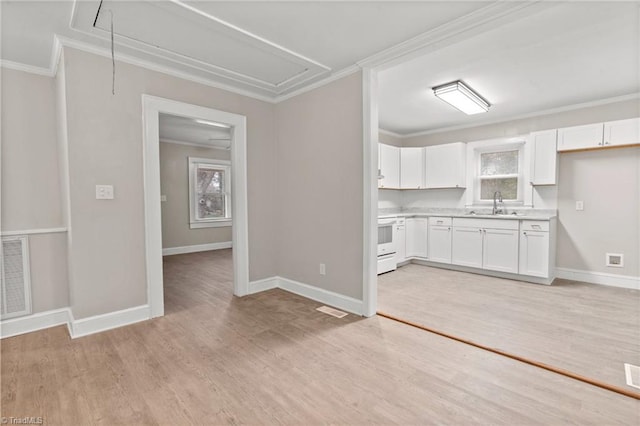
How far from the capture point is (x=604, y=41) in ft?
8.30

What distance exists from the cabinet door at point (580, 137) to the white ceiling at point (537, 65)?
38 centimetres

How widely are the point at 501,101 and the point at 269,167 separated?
3320mm

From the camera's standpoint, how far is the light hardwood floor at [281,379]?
163 centimetres

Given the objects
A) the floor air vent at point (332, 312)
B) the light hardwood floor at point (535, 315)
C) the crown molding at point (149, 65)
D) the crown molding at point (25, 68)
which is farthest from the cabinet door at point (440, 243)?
the crown molding at point (25, 68)

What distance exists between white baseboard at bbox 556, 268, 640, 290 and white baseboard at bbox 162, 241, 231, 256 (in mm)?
6802

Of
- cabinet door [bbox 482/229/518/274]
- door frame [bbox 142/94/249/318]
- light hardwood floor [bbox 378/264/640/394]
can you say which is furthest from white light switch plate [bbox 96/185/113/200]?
cabinet door [bbox 482/229/518/274]

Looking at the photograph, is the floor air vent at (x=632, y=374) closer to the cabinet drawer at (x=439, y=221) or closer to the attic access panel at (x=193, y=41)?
the cabinet drawer at (x=439, y=221)

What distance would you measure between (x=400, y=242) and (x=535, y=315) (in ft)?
7.56

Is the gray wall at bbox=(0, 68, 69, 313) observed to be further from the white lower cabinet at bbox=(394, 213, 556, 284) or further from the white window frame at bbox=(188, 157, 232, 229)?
the white lower cabinet at bbox=(394, 213, 556, 284)

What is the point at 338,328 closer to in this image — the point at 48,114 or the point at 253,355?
the point at 253,355

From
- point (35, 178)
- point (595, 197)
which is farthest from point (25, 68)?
point (595, 197)

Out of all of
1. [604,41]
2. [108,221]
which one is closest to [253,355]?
[108,221]

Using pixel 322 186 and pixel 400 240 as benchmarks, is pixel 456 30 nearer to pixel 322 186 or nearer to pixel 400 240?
pixel 322 186

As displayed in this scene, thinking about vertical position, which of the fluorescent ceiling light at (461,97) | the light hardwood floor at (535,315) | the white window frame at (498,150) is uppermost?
the fluorescent ceiling light at (461,97)
